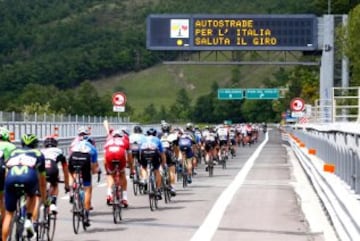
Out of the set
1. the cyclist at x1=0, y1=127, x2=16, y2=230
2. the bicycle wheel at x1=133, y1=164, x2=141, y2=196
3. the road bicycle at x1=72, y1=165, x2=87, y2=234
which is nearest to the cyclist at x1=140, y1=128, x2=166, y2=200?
the bicycle wheel at x1=133, y1=164, x2=141, y2=196

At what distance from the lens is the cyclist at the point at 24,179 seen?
11.9m

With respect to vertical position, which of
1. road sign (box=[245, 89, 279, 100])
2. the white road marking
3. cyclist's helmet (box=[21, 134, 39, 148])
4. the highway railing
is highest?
road sign (box=[245, 89, 279, 100])

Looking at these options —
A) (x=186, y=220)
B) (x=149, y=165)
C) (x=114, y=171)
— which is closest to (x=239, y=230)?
(x=186, y=220)

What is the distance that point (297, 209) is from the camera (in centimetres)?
1956

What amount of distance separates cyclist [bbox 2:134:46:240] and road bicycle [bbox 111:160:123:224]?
4.42 m

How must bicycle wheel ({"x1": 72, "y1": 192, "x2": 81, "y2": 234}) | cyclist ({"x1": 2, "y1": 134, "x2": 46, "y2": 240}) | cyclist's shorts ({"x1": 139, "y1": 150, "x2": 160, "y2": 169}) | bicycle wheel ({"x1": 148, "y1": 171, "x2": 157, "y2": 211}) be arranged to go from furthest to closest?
cyclist's shorts ({"x1": 139, "y1": 150, "x2": 160, "y2": 169}), bicycle wheel ({"x1": 148, "y1": 171, "x2": 157, "y2": 211}), bicycle wheel ({"x1": 72, "y1": 192, "x2": 81, "y2": 234}), cyclist ({"x1": 2, "y1": 134, "x2": 46, "y2": 240})

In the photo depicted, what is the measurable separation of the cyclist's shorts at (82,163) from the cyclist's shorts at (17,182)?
3.47 m

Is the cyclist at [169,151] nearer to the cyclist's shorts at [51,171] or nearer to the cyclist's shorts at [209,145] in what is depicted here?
the cyclist's shorts at [209,145]

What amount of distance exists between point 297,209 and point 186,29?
127 feet

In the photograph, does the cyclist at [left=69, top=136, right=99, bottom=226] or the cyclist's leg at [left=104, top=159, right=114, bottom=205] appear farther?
the cyclist's leg at [left=104, top=159, right=114, bottom=205]

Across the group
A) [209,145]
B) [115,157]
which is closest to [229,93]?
[209,145]

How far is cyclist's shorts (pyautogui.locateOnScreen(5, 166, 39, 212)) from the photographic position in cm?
1194

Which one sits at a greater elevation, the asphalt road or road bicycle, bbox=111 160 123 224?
road bicycle, bbox=111 160 123 224

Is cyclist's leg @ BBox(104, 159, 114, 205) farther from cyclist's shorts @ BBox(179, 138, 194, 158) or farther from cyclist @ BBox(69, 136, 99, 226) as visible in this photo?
cyclist's shorts @ BBox(179, 138, 194, 158)
